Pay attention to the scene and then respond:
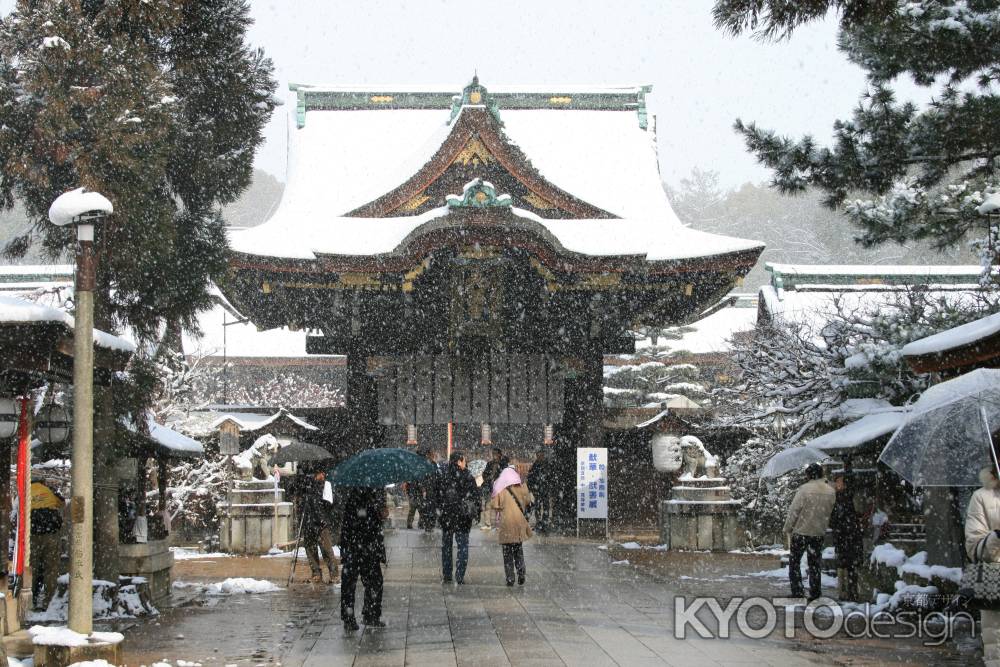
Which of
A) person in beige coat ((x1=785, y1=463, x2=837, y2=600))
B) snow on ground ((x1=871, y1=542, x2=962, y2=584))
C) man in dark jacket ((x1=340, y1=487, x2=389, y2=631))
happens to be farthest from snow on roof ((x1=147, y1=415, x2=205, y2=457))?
snow on ground ((x1=871, y1=542, x2=962, y2=584))

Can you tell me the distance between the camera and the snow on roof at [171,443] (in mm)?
13000

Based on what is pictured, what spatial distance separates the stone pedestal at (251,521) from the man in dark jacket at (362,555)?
9839mm

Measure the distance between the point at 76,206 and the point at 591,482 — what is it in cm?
1310

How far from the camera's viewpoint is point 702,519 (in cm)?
1905

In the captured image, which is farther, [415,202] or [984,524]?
[415,202]

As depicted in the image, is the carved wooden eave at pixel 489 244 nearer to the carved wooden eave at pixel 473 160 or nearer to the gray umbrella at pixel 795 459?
the carved wooden eave at pixel 473 160

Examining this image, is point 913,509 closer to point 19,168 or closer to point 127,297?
point 127,297

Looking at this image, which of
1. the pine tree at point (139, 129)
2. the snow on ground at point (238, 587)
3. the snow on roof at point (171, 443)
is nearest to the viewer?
the pine tree at point (139, 129)

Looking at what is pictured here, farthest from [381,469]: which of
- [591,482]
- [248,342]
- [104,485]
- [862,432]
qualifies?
[248,342]

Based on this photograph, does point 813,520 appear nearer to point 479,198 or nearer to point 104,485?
point 104,485

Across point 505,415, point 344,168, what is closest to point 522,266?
point 505,415

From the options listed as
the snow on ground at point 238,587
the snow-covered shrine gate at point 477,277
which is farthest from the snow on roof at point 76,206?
the snow-covered shrine gate at point 477,277

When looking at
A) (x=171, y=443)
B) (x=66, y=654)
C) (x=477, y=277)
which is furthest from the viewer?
(x=477, y=277)

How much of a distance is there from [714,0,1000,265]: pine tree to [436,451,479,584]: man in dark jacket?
5076 mm
